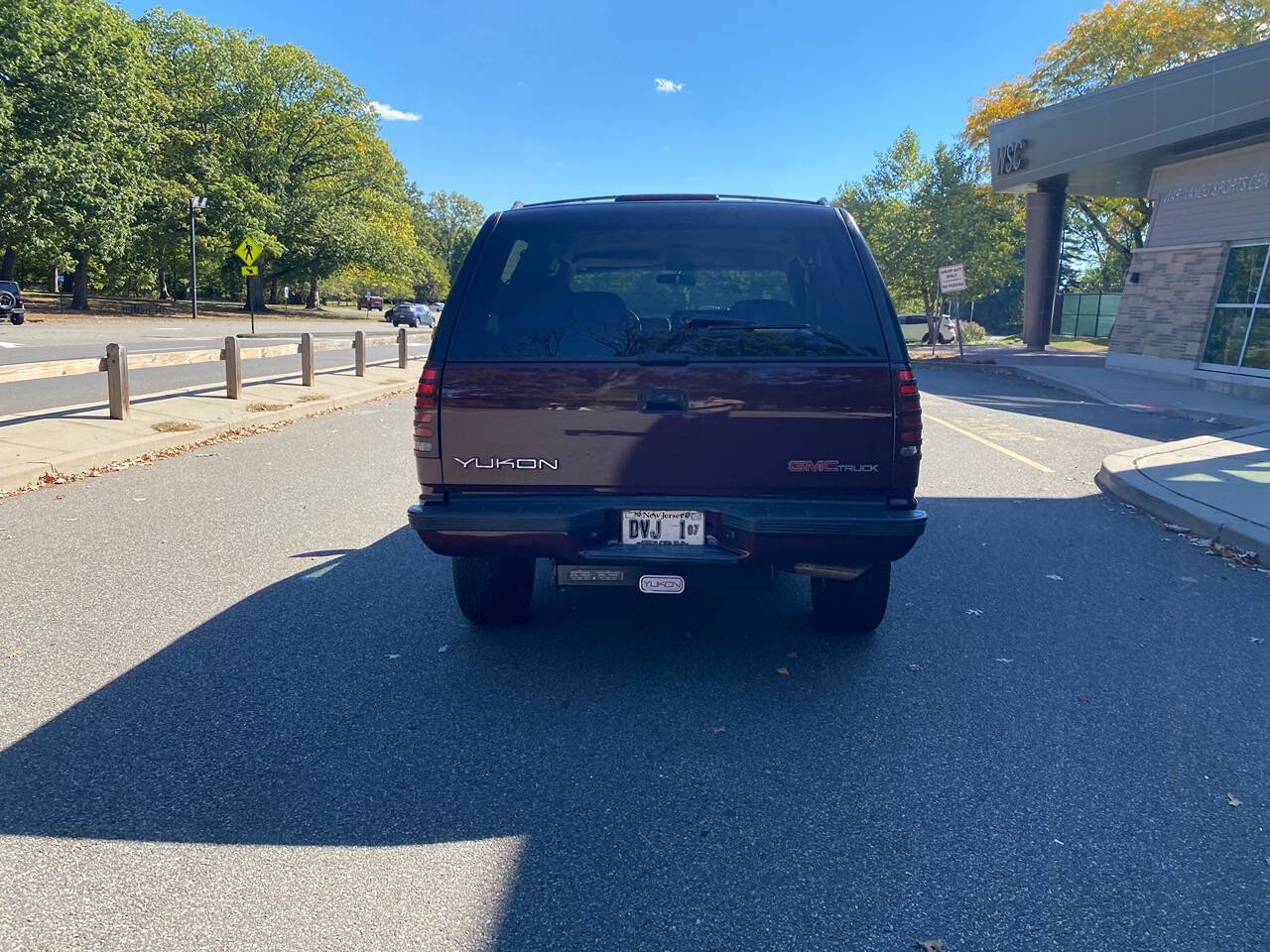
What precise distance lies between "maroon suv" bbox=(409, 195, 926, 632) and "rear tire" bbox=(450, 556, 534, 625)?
1.60 ft

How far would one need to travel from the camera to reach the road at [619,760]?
99.0 inches

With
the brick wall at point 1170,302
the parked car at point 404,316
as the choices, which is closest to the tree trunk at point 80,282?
the parked car at point 404,316

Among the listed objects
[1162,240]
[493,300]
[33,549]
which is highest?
[1162,240]

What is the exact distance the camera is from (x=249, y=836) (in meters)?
2.84

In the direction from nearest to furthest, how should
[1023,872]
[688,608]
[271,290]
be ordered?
[1023,872]
[688,608]
[271,290]

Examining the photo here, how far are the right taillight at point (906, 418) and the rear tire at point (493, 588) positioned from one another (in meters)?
1.76

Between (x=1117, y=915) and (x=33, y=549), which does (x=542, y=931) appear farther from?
(x=33, y=549)

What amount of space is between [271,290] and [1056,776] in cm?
8552

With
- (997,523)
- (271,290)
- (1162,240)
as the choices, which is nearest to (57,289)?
(271,290)

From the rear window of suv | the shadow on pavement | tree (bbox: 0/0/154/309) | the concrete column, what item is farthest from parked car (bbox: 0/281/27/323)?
the rear window of suv

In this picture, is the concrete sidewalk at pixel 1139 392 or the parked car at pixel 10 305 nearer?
the concrete sidewalk at pixel 1139 392

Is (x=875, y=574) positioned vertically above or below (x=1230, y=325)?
below

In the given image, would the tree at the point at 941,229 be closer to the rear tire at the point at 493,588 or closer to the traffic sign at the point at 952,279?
the traffic sign at the point at 952,279

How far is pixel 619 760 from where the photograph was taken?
3361mm
